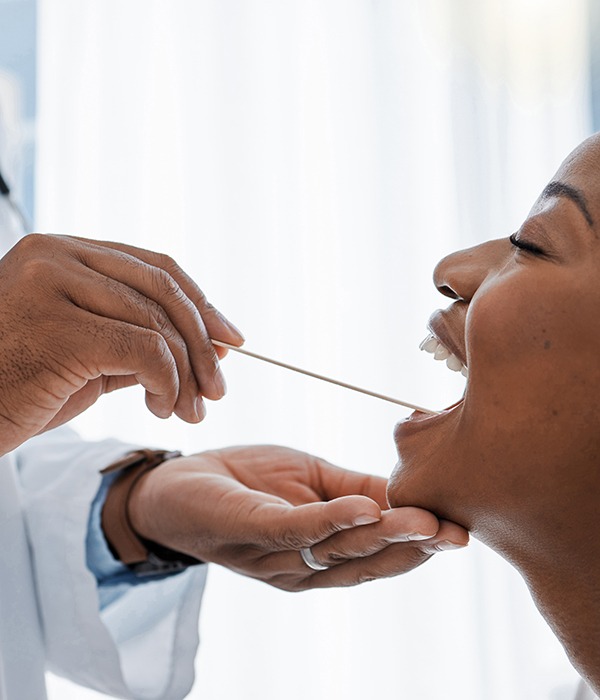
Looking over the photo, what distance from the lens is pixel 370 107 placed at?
210cm

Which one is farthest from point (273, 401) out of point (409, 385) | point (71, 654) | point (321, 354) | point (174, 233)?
point (71, 654)

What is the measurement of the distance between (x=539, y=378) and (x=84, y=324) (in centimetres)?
43

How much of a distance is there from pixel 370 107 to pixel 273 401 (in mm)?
741

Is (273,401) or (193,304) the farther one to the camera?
(273,401)

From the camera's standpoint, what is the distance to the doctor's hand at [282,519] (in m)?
0.84

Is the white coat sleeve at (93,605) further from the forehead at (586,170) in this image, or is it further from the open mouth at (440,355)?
the forehead at (586,170)

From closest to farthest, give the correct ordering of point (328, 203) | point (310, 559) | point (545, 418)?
1. point (545, 418)
2. point (310, 559)
3. point (328, 203)

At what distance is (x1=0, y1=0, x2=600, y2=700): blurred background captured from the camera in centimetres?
203

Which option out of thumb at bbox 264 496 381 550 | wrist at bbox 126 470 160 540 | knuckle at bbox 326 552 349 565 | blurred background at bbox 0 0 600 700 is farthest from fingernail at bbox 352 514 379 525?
blurred background at bbox 0 0 600 700

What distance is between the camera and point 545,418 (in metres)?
0.76

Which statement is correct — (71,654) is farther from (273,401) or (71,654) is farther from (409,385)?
(409,385)

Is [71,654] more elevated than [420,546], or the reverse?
[420,546]

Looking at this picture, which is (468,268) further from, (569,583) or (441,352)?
(569,583)

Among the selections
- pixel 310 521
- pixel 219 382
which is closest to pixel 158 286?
pixel 219 382
